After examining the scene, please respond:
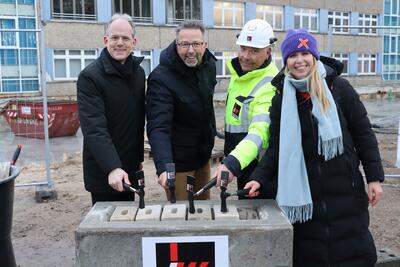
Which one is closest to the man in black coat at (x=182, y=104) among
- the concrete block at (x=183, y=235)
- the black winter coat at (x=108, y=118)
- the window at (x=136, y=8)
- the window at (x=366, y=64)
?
the black winter coat at (x=108, y=118)

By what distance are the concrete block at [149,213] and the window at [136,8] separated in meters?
21.7

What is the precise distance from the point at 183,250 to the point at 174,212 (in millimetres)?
284

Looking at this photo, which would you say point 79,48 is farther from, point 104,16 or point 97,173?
point 97,173

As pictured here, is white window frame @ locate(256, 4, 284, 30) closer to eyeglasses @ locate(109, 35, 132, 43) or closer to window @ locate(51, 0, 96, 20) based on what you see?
window @ locate(51, 0, 96, 20)

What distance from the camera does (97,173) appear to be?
10.2 ft

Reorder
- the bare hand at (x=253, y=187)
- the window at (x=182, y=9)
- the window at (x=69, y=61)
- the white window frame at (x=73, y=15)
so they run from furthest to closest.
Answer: the window at (x=182, y=9)
the window at (x=69, y=61)
the white window frame at (x=73, y=15)
the bare hand at (x=253, y=187)

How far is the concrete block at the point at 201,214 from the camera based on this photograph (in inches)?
97.0

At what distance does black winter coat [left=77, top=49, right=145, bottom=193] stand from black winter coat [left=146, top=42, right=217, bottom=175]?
0.12m

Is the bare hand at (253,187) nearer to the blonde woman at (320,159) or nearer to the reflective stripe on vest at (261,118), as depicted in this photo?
the blonde woman at (320,159)

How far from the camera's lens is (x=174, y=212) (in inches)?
101

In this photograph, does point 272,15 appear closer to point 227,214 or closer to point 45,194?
point 45,194

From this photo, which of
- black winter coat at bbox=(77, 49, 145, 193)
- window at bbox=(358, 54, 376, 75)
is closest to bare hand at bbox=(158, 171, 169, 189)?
black winter coat at bbox=(77, 49, 145, 193)

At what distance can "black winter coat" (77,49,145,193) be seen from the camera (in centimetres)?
288

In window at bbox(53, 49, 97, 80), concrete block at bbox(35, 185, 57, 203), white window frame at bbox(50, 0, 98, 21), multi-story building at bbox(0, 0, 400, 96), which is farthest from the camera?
window at bbox(53, 49, 97, 80)
